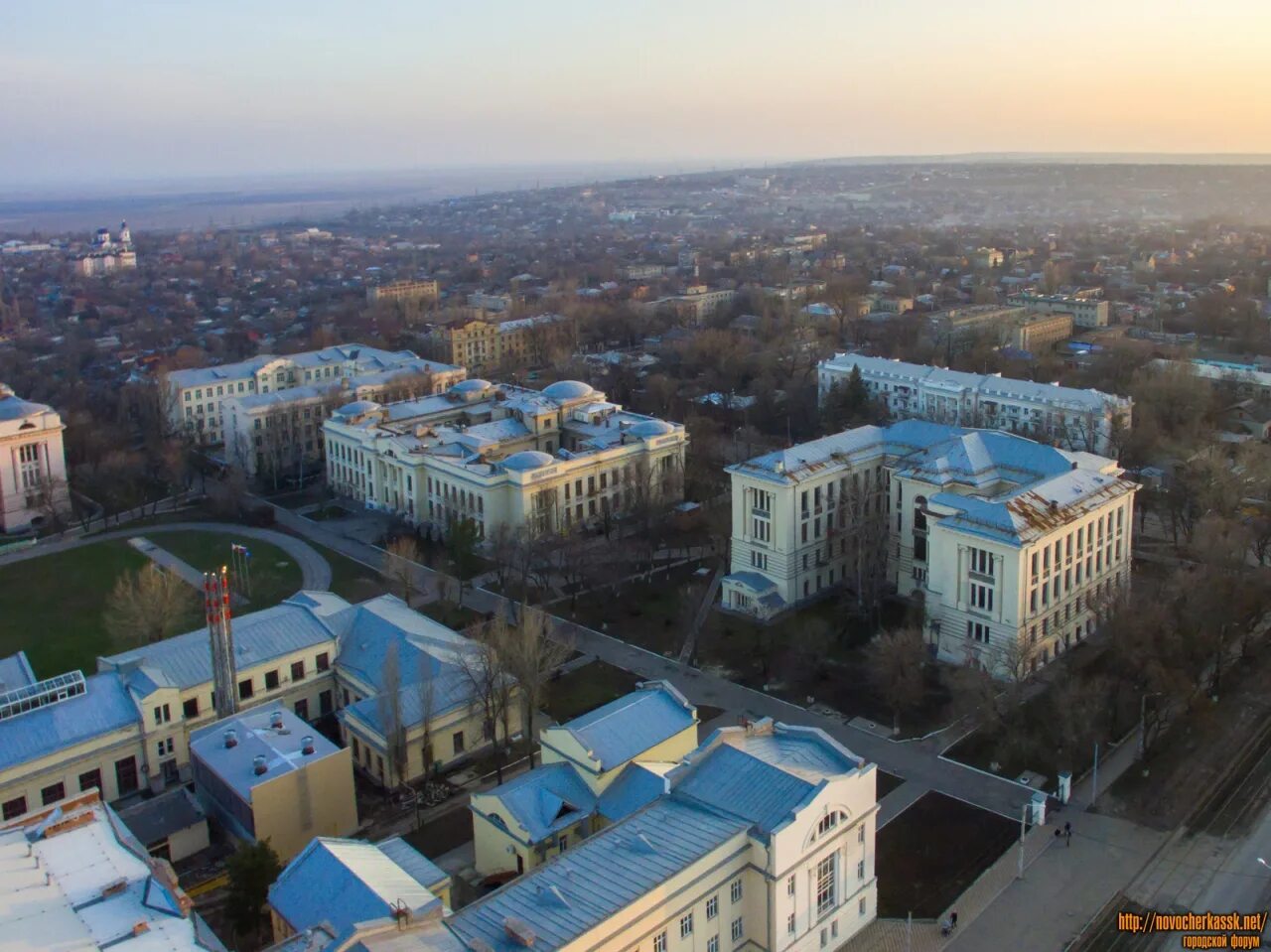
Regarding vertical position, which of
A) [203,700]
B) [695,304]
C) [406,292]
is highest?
[406,292]

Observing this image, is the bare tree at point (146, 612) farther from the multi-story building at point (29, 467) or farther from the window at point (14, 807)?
the multi-story building at point (29, 467)

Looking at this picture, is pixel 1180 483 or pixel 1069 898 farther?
pixel 1180 483

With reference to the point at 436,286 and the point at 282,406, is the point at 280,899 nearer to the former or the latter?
the point at 282,406

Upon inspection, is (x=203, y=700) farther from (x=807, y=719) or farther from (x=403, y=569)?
(x=807, y=719)

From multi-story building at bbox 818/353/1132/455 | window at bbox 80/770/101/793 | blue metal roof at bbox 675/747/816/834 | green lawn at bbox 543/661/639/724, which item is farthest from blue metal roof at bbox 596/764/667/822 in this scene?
multi-story building at bbox 818/353/1132/455

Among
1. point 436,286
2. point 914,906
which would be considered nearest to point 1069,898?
point 914,906

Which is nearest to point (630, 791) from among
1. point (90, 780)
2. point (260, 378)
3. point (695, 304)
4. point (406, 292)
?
point (90, 780)
